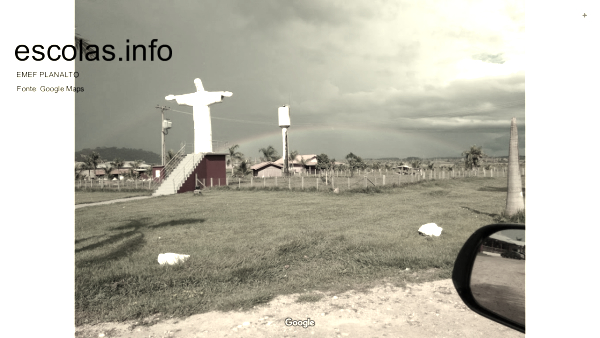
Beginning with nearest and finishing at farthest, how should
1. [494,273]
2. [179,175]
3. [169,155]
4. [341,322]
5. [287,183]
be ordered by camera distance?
[494,273], [341,322], [179,175], [287,183], [169,155]

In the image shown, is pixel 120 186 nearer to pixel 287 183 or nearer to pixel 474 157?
pixel 287 183

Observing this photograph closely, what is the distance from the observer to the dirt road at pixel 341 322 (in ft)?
10.9

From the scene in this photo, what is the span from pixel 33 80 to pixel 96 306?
10.7ft

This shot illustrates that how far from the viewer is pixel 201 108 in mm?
26391

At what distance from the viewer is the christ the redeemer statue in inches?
1032

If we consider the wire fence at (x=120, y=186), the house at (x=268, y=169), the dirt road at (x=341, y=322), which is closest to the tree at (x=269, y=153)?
the house at (x=268, y=169)

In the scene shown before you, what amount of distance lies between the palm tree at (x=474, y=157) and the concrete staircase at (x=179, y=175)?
181 ft

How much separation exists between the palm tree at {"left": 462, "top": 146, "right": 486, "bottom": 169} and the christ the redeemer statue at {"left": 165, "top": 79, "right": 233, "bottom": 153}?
5389cm

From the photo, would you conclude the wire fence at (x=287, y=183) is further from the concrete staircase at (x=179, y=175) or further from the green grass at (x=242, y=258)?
the green grass at (x=242, y=258)

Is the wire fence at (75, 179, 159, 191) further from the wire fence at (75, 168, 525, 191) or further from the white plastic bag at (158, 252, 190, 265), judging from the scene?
the white plastic bag at (158, 252, 190, 265)

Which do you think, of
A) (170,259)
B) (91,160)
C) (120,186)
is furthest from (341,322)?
(91,160)

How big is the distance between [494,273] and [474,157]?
2700 inches

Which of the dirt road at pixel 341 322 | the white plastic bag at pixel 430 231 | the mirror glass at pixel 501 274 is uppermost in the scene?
the mirror glass at pixel 501 274
